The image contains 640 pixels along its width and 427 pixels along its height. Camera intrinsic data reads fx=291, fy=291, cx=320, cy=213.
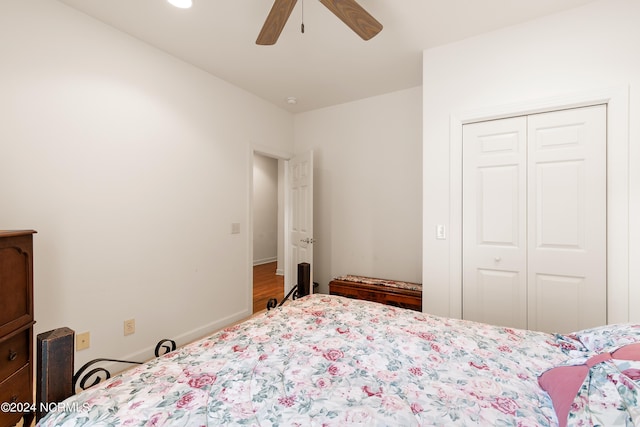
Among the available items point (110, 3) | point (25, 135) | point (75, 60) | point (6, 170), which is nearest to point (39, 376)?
point (6, 170)

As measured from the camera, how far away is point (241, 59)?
2699 mm

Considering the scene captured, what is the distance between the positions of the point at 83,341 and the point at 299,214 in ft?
8.13

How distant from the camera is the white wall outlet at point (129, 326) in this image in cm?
232

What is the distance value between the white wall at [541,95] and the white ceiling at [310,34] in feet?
0.53

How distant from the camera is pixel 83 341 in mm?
2086

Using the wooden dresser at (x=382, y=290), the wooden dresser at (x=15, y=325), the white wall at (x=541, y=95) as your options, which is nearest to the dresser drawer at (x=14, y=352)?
the wooden dresser at (x=15, y=325)

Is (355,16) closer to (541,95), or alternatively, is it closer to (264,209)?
(541,95)

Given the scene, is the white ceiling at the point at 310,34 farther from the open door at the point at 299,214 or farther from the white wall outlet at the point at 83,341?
the white wall outlet at the point at 83,341

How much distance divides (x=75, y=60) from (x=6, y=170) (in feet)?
2.87

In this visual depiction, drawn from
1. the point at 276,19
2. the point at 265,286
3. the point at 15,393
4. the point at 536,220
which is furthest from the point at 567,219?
the point at 265,286

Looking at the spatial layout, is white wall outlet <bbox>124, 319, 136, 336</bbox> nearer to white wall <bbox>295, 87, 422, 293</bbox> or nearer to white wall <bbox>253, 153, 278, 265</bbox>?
white wall <bbox>295, 87, 422, 293</bbox>

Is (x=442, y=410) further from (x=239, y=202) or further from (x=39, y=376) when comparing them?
(x=239, y=202)

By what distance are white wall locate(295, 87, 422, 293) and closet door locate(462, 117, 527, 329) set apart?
37.2 inches

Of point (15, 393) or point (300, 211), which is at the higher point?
point (300, 211)
